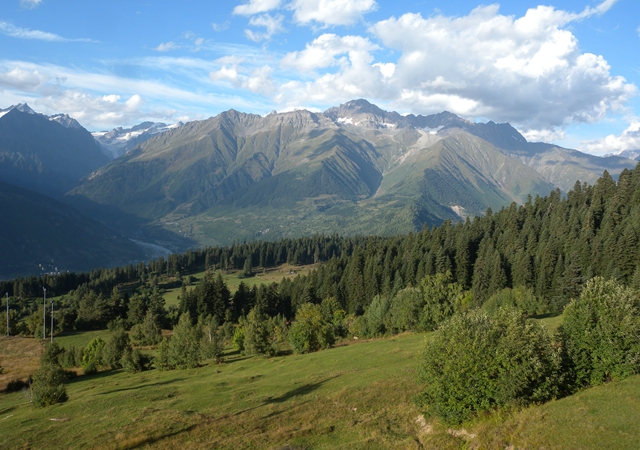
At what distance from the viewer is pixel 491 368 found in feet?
105

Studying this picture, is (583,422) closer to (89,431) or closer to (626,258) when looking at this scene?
(89,431)

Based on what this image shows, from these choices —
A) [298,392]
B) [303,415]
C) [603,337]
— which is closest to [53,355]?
[298,392]

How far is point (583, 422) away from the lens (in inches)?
1052

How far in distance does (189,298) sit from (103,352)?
56206 mm

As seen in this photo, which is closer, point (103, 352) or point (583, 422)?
point (583, 422)

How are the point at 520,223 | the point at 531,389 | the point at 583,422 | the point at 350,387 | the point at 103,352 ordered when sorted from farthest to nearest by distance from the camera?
the point at 520,223 < the point at 103,352 < the point at 350,387 < the point at 531,389 < the point at 583,422

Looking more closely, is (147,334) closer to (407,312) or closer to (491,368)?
(407,312)

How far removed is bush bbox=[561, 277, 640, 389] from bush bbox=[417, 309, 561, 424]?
115 inches

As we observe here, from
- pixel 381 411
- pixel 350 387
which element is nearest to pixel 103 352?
pixel 350 387

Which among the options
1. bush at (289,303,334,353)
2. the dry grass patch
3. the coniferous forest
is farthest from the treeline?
the dry grass patch

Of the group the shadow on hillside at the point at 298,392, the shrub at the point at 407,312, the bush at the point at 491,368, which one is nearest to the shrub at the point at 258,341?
the shrub at the point at 407,312

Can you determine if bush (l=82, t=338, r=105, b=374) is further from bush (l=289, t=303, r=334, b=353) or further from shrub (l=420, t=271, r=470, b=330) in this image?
shrub (l=420, t=271, r=470, b=330)

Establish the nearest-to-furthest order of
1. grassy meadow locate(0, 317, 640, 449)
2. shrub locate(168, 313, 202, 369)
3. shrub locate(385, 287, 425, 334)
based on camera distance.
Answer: grassy meadow locate(0, 317, 640, 449) < shrub locate(168, 313, 202, 369) < shrub locate(385, 287, 425, 334)

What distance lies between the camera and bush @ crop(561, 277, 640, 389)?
107 feet
